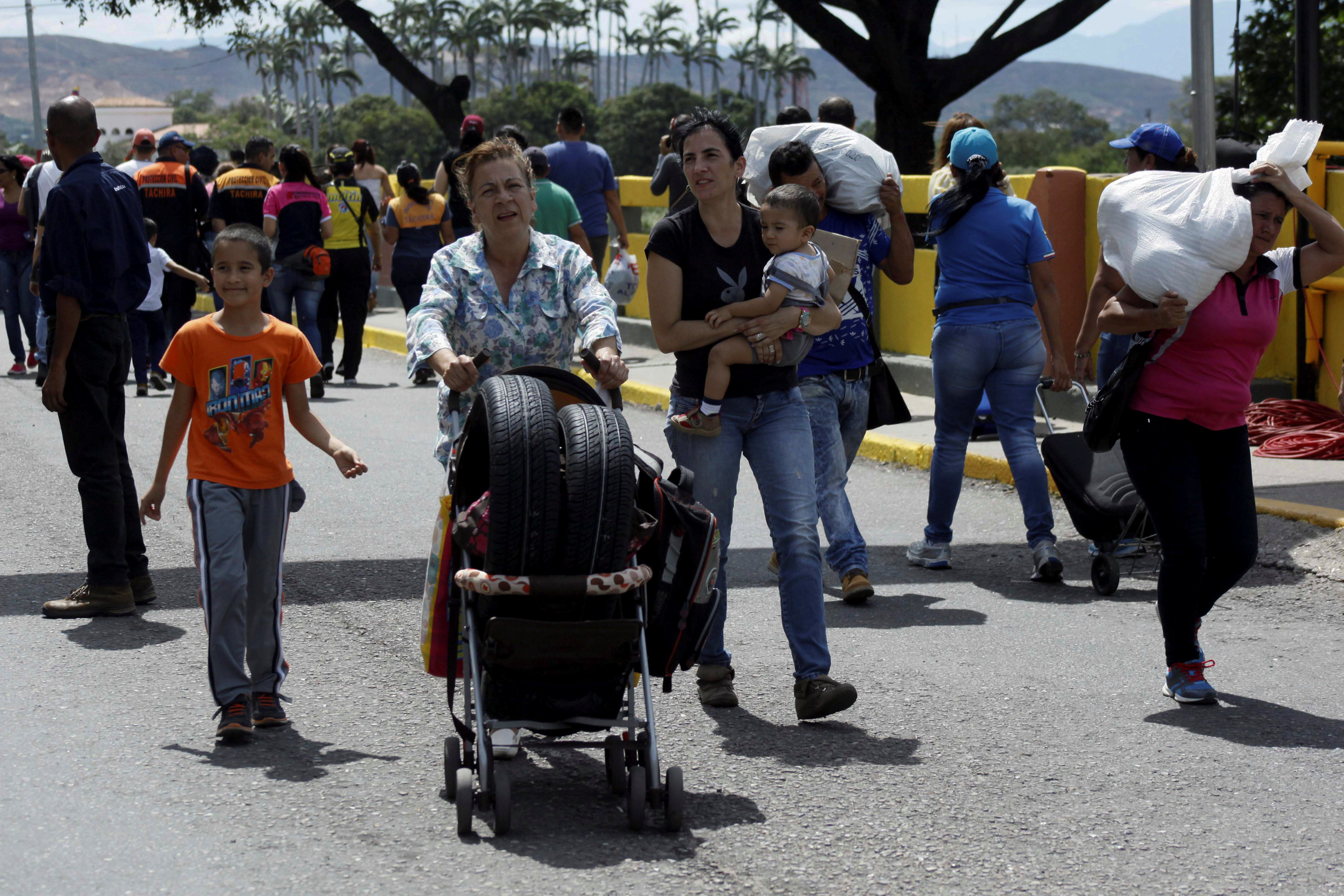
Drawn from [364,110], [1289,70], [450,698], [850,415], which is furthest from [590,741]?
[364,110]

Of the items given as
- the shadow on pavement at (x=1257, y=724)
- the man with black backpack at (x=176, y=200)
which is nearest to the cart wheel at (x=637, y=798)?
the shadow on pavement at (x=1257, y=724)

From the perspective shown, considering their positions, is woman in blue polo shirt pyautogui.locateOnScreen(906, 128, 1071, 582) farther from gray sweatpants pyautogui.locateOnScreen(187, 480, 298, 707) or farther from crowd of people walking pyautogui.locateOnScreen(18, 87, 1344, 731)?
gray sweatpants pyautogui.locateOnScreen(187, 480, 298, 707)

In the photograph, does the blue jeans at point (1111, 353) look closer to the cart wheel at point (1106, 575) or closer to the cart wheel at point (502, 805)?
the cart wheel at point (1106, 575)

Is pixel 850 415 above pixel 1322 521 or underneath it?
above

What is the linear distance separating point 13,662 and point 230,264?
5.93ft

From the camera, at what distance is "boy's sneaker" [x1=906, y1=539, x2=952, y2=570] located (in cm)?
718

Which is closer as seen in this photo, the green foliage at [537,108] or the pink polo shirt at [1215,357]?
the pink polo shirt at [1215,357]

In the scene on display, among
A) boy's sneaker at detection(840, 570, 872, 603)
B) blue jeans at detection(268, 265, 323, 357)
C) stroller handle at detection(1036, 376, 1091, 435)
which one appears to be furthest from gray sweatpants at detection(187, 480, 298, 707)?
blue jeans at detection(268, 265, 323, 357)

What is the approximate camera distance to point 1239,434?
5062 millimetres

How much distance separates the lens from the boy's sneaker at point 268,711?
4820 millimetres

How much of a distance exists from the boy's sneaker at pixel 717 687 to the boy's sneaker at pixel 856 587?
1.44 meters

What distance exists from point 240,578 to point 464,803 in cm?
131

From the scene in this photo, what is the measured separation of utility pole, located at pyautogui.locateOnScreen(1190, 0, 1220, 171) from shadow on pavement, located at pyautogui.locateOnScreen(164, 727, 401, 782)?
6188 mm

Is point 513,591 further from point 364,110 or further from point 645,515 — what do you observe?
point 364,110
